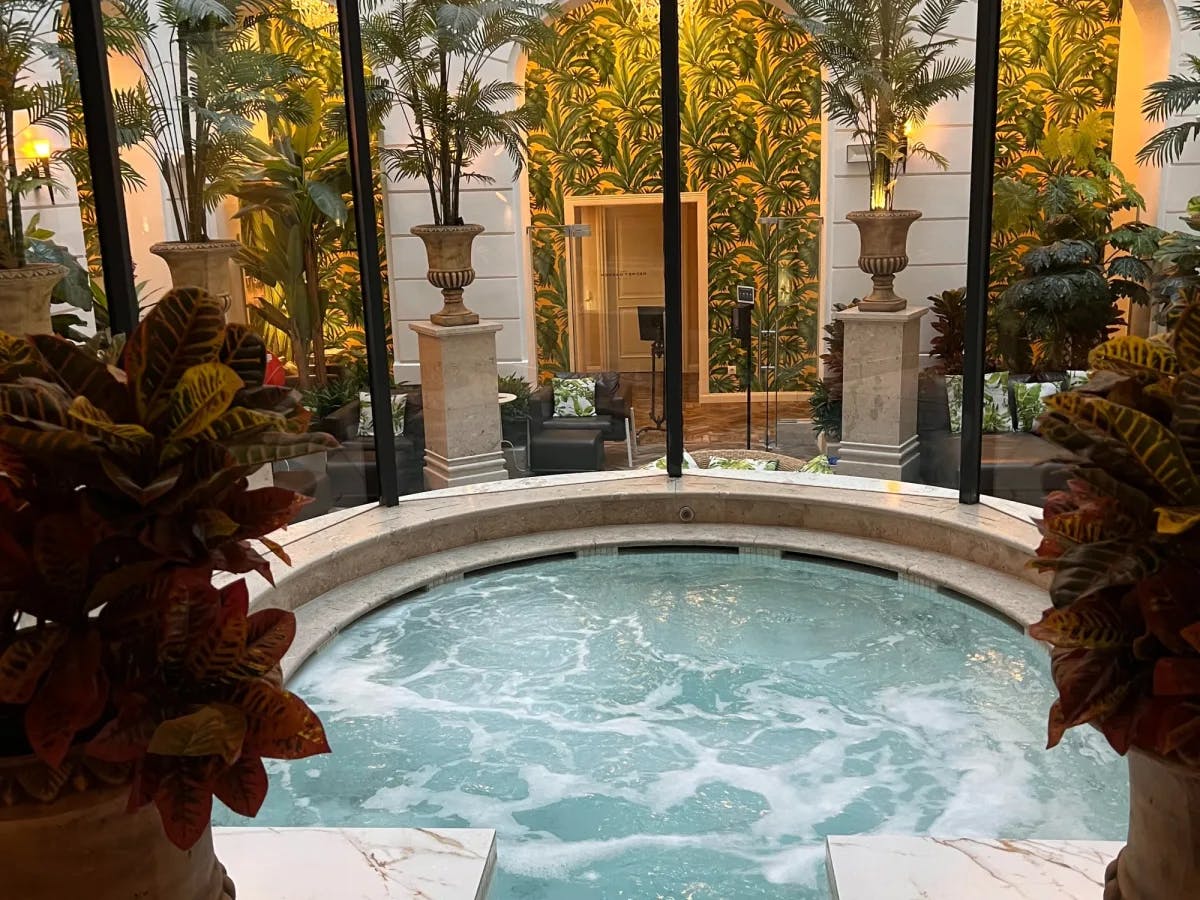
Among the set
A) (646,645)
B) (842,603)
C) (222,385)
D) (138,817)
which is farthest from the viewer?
(842,603)

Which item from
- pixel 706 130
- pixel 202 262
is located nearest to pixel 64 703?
pixel 202 262

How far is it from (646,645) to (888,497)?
1813mm

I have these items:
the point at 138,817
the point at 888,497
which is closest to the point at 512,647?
the point at 888,497

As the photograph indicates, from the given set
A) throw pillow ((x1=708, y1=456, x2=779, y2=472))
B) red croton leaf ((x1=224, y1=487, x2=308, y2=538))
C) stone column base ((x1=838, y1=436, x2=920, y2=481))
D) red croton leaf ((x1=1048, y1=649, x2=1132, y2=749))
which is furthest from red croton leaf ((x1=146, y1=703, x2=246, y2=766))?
throw pillow ((x1=708, y1=456, x2=779, y2=472))

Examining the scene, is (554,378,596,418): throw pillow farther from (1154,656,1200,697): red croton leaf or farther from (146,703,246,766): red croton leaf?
(1154,656,1200,697): red croton leaf

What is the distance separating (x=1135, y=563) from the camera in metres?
1.41

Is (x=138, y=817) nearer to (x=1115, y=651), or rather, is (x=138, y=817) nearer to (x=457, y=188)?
(x=1115, y=651)

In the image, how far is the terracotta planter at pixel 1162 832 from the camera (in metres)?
1.48

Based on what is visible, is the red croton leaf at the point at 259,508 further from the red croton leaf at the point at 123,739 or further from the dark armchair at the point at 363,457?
the dark armchair at the point at 363,457

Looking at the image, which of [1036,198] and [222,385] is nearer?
[222,385]

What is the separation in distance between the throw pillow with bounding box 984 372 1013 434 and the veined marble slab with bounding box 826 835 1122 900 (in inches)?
153

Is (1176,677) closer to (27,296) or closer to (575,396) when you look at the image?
(27,296)

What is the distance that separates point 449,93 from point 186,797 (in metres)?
5.12

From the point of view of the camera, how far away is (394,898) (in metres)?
1.97
